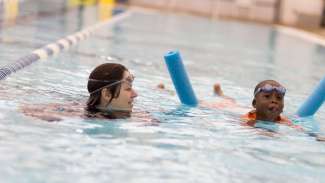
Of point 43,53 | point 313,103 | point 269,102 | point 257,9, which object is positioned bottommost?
point 257,9

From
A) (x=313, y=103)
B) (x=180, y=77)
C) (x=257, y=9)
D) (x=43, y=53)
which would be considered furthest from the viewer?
(x=257, y=9)

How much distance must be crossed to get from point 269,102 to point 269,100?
0.02m

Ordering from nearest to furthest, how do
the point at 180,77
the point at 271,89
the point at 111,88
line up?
the point at 111,88, the point at 271,89, the point at 180,77

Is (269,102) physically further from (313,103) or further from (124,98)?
(124,98)

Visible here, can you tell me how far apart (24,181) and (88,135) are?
3.91 ft

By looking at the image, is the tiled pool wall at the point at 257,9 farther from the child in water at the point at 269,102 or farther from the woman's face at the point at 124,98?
the woman's face at the point at 124,98

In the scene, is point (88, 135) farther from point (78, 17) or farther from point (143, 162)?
point (78, 17)

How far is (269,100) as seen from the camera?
5.68 meters

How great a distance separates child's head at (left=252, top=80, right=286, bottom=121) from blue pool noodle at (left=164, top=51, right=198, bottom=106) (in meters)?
0.80

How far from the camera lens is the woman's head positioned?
17.3 feet

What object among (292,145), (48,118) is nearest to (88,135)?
(48,118)

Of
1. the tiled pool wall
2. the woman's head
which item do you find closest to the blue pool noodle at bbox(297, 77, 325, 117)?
the woman's head

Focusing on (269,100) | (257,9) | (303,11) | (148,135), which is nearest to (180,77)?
(269,100)

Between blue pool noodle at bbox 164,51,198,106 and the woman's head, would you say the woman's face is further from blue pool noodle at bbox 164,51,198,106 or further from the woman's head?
blue pool noodle at bbox 164,51,198,106
